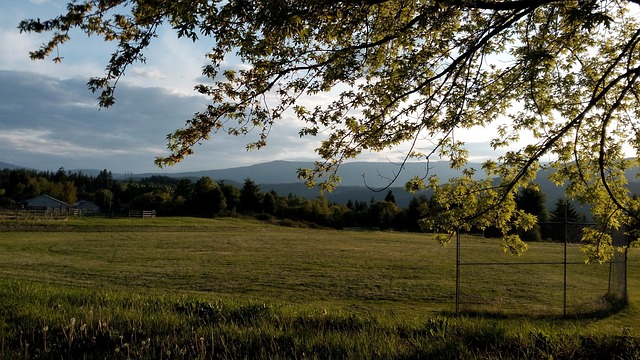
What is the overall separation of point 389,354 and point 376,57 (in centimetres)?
562

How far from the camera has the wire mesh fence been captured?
48.7 ft

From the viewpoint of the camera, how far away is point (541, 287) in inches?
808

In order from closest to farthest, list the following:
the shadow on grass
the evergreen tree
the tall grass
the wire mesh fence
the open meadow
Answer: the tall grass, the open meadow, the shadow on grass, the wire mesh fence, the evergreen tree

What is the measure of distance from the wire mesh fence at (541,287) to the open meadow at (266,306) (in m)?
0.21

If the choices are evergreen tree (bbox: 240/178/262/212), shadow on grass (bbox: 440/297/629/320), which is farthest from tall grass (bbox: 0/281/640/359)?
evergreen tree (bbox: 240/178/262/212)

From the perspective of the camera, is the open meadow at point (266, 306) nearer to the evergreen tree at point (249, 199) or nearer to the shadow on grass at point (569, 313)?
the shadow on grass at point (569, 313)

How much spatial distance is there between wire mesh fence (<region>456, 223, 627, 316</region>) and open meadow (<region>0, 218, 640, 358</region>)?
215mm

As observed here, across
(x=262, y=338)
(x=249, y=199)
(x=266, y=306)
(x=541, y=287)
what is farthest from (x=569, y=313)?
(x=249, y=199)

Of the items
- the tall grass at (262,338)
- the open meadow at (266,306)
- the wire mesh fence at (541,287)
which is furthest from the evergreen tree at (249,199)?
the tall grass at (262,338)

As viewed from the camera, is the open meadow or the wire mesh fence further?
the wire mesh fence

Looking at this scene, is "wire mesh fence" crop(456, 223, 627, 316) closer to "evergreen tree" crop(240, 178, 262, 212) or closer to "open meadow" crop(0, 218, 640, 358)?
"open meadow" crop(0, 218, 640, 358)

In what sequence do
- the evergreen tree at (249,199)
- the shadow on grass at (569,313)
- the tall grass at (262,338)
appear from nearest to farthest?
the tall grass at (262,338) → the shadow on grass at (569,313) → the evergreen tree at (249,199)

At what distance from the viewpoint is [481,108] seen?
9500mm

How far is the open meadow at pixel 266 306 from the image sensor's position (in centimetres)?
422
